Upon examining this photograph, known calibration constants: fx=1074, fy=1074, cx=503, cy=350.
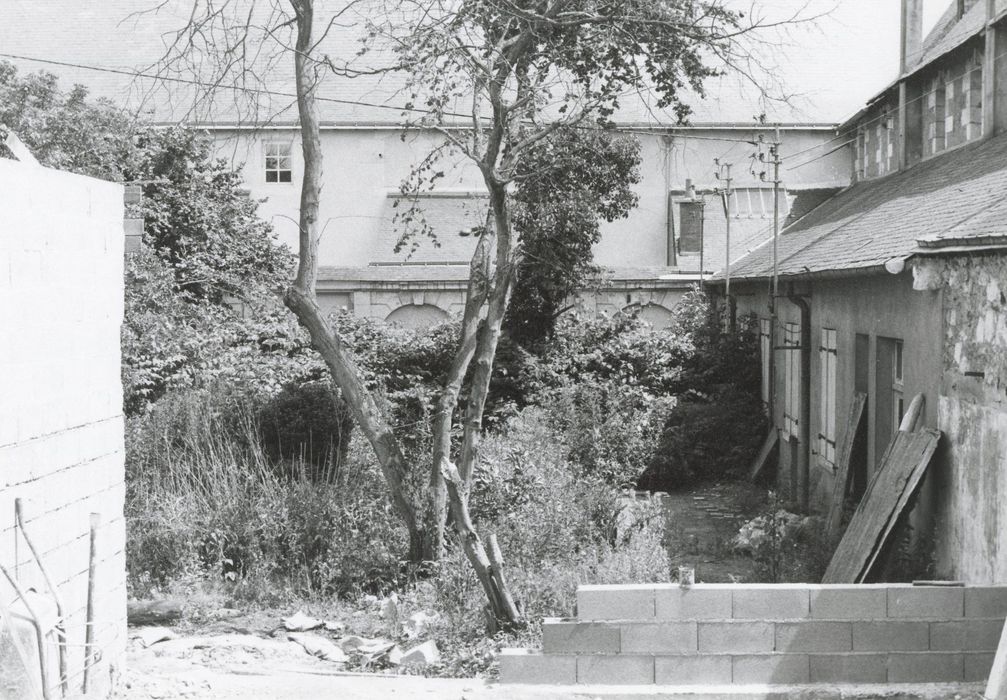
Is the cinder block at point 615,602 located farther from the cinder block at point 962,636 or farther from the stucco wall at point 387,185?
the stucco wall at point 387,185

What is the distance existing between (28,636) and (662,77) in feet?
30.0

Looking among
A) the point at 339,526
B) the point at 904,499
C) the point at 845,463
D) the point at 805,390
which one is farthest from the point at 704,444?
the point at 904,499

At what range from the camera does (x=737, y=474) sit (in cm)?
1845

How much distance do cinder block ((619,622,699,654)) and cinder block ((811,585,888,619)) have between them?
0.79 metres

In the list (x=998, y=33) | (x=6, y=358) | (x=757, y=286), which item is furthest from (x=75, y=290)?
(x=757, y=286)

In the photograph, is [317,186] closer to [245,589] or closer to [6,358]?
[245,589]

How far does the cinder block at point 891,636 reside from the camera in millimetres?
6734

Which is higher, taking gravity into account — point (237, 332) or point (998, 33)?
point (998, 33)

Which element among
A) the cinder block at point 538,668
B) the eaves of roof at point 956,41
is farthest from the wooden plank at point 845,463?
the eaves of roof at point 956,41

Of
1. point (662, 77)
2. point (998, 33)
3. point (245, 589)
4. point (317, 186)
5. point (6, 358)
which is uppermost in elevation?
point (998, 33)

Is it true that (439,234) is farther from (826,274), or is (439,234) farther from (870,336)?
(870,336)

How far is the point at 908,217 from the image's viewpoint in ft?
39.4

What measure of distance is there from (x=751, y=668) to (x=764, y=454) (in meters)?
11.7

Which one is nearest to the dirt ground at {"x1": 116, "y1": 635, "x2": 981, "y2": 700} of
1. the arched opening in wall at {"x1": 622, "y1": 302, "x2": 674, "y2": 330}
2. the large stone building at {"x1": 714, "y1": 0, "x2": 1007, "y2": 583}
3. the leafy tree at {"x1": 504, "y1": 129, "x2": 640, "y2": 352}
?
the large stone building at {"x1": 714, "y1": 0, "x2": 1007, "y2": 583}
